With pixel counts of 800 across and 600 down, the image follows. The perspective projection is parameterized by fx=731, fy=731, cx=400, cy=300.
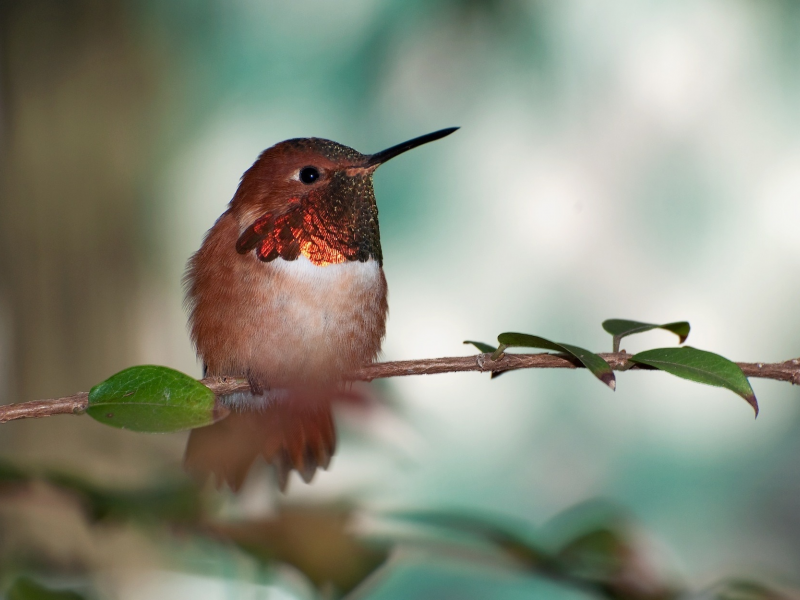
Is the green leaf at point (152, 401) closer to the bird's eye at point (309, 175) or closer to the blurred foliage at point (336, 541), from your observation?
the blurred foliage at point (336, 541)

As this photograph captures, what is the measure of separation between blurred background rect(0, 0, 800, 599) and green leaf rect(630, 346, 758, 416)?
118 cm

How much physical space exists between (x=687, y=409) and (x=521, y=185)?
2.43 feet

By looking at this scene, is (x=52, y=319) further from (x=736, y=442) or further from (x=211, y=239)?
(x=736, y=442)

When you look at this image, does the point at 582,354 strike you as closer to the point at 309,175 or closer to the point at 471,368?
the point at 471,368

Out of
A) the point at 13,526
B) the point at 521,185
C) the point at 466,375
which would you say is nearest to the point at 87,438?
the point at 13,526

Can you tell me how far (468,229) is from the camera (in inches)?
78.7

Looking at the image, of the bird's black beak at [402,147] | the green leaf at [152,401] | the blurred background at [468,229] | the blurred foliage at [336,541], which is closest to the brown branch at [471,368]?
the green leaf at [152,401]

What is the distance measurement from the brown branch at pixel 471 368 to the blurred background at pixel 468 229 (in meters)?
1.06

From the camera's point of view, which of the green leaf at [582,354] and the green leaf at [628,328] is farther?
the green leaf at [628,328]

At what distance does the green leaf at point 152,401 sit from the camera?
594 mm

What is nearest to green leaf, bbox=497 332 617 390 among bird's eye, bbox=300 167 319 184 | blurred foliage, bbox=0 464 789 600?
blurred foliage, bbox=0 464 789 600

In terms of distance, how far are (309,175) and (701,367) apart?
63 centimetres

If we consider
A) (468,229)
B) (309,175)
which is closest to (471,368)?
(309,175)

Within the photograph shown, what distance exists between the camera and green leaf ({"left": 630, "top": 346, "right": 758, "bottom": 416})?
65cm
